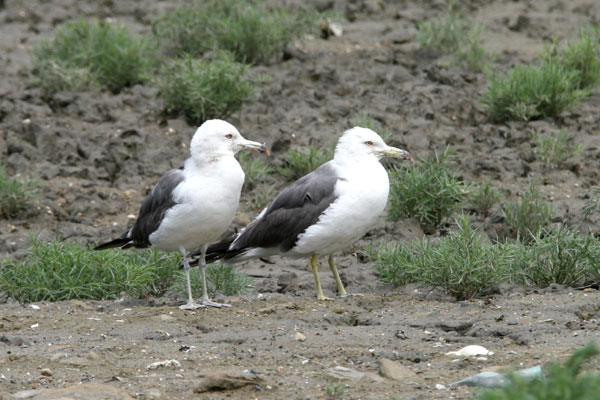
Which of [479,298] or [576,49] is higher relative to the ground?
[576,49]

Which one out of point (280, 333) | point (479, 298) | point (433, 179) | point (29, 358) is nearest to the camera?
point (29, 358)

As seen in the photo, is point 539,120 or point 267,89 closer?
point 539,120

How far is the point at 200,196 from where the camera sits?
22.2ft

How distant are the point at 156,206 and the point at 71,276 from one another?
0.79 meters

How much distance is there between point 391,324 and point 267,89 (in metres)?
5.82

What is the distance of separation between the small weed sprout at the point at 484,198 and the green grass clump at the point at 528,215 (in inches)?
16.5

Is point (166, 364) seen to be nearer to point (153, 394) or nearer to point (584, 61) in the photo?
point (153, 394)

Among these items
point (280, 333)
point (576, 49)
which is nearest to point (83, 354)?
point (280, 333)

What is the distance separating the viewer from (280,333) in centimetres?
601

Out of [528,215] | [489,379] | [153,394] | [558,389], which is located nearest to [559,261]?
[528,215]

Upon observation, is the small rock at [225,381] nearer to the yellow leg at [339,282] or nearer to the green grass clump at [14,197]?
the yellow leg at [339,282]

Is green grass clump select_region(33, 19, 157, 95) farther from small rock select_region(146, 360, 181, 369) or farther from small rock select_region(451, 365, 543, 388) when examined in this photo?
small rock select_region(451, 365, 543, 388)

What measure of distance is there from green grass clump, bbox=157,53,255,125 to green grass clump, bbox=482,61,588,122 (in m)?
2.56

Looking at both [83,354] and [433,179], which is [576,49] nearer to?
[433,179]
